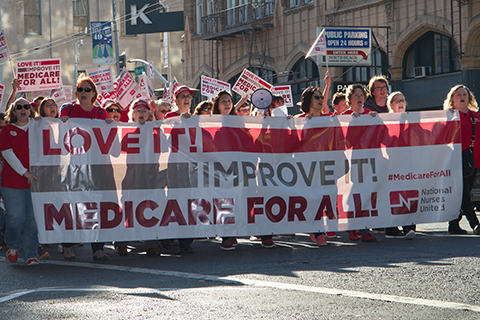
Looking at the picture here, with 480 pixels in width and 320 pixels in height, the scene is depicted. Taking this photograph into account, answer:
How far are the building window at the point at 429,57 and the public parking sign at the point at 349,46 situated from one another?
6.48 feet

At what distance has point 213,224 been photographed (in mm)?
8328

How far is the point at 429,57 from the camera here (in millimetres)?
23516

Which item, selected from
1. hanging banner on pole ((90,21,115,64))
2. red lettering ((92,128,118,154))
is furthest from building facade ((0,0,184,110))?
red lettering ((92,128,118,154))

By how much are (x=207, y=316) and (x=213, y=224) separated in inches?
129

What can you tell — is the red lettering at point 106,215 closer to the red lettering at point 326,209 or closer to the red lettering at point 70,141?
the red lettering at point 70,141

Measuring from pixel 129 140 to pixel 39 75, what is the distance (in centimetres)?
671

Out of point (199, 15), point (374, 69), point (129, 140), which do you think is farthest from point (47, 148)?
point (199, 15)

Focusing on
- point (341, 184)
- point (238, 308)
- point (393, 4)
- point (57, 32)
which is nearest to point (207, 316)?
point (238, 308)

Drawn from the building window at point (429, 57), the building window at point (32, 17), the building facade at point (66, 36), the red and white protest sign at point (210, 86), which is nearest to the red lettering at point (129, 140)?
the red and white protest sign at point (210, 86)

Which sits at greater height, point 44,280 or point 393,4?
point 393,4

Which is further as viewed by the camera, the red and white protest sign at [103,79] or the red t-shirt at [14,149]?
the red and white protest sign at [103,79]

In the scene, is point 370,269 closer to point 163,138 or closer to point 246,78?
point 163,138

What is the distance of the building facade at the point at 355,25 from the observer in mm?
21828

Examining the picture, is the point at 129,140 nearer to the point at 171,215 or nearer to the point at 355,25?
the point at 171,215
